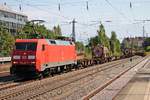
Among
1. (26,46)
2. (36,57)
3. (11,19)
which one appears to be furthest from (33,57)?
(11,19)

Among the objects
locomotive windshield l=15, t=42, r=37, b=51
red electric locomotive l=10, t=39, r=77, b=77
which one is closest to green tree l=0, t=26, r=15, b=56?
red electric locomotive l=10, t=39, r=77, b=77

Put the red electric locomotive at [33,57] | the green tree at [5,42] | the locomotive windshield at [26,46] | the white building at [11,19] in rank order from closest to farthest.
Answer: the red electric locomotive at [33,57] < the locomotive windshield at [26,46] < the green tree at [5,42] < the white building at [11,19]

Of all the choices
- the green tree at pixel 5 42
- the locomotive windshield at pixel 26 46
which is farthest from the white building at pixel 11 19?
the locomotive windshield at pixel 26 46

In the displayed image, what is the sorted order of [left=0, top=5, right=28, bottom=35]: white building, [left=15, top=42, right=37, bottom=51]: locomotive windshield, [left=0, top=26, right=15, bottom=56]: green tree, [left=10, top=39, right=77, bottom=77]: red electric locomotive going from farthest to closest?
[left=0, top=5, right=28, bottom=35]: white building → [left=0, top=26, right=15, bottom=56]: green tree → [left=15, top=42, right=37, bottom=51]: locomotive windshield → [left=10, top=39, right=77, bottom=77]: red electric locomotive

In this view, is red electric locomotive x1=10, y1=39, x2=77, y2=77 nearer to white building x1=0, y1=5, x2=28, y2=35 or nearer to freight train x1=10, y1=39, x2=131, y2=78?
freight train x1=10, y1=39, x2=131, y2=78

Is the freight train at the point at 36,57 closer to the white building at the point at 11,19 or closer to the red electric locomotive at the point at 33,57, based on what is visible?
the red electric locomotive at the point at 33,57

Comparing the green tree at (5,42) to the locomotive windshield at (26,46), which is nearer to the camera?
the locomotive windshield at (26,46)

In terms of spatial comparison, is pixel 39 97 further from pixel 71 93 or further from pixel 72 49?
pixel 72 49

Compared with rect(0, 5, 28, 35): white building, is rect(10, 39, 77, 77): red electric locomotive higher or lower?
lower

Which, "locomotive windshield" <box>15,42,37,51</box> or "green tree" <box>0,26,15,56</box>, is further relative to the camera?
"green tree" <box>0,26,15,56</box>

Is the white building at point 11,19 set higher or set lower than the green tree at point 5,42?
higher

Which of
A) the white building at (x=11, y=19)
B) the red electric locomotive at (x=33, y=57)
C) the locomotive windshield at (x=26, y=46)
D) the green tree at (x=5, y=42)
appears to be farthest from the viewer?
the white building at (x=11, y=19)

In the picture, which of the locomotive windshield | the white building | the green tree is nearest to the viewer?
the locomotive windshield

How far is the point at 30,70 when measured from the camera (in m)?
29.2
